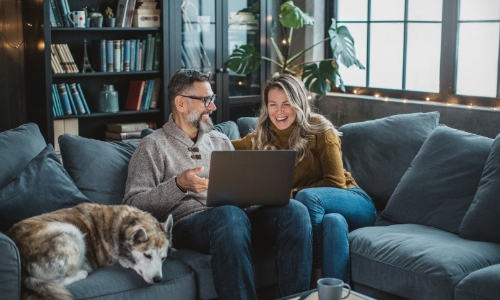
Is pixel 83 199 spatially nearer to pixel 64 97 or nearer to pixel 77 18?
pixel 64 97

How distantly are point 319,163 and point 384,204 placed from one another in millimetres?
466

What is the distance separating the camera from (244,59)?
5.29 meters

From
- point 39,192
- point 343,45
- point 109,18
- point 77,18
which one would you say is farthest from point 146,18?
point 39,192

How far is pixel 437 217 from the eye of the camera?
310cm

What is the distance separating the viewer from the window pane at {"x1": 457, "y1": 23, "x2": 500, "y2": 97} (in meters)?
4.52

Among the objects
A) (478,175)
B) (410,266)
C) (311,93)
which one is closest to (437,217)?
(478,175)

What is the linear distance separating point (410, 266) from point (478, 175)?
0.66 m

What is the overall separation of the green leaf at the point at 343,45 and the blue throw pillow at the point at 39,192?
2.71 m

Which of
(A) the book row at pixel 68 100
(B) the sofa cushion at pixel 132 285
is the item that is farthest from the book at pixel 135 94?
(B) the sofa cushion at pixel 132 285

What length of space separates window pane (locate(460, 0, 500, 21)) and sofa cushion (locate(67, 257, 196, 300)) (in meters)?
2.88

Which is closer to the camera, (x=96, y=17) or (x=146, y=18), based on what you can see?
(x=96, y=17)

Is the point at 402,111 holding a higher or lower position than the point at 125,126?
higher

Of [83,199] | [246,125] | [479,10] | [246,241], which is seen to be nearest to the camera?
[246,241]

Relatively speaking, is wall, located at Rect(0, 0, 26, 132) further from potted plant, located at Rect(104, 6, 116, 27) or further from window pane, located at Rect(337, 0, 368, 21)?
window pane, located at Rect(337, 0, 368, 21)
